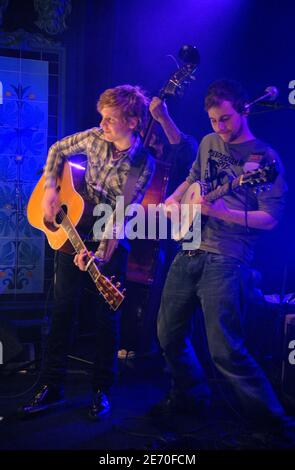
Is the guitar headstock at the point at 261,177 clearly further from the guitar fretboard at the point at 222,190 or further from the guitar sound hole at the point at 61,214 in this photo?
the guitar sound hole at the point at 61,214

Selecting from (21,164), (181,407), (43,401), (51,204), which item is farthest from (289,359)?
(21,164)

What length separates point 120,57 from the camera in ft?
15.7

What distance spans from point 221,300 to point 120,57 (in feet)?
8.38

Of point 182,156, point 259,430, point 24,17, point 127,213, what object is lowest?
point 259,430

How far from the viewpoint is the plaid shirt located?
3314mm

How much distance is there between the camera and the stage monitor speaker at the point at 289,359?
11.9ft

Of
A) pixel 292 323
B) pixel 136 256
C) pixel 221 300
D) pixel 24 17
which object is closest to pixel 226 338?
pixel 221 300

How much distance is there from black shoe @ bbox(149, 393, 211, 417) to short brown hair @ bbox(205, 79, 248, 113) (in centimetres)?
169

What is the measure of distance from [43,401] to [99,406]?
13.0 inches

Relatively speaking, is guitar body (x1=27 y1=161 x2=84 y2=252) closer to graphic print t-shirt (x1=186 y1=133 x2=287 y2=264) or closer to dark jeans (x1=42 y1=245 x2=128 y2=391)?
dark jeans (x1=42 y1=245 x2=128 y2=391)

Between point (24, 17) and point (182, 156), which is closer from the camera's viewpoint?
point (182, 156)

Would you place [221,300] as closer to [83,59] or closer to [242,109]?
[242,109]

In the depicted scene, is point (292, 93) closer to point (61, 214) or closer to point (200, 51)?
point (200, 51)

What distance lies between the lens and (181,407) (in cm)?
345
